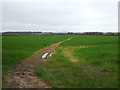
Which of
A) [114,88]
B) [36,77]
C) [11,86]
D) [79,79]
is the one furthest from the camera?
[36,77]

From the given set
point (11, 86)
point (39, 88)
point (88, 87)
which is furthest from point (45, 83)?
point (88, 87)

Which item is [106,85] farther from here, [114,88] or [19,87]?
[19,87]

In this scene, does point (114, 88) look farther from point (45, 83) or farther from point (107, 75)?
point (45, 83)

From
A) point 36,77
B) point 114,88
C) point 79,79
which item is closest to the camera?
point 114,88

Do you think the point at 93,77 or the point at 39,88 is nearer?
the point at 39,88

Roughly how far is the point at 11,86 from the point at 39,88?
4.06ft

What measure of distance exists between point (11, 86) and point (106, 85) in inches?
156

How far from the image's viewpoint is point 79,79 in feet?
28.7

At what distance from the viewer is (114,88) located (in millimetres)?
7254

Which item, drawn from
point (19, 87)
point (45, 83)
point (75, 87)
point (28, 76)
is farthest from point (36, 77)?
point (75, 87)

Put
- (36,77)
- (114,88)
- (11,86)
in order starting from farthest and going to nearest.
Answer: (36,77)
(11,86)
(114,88)

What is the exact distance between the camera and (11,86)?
25.5ft

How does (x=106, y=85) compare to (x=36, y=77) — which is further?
(x=36, y=77)

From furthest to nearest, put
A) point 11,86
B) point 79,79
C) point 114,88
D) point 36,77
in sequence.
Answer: point 36,77 → point 79,79 → point 11,86 → point 114,88
